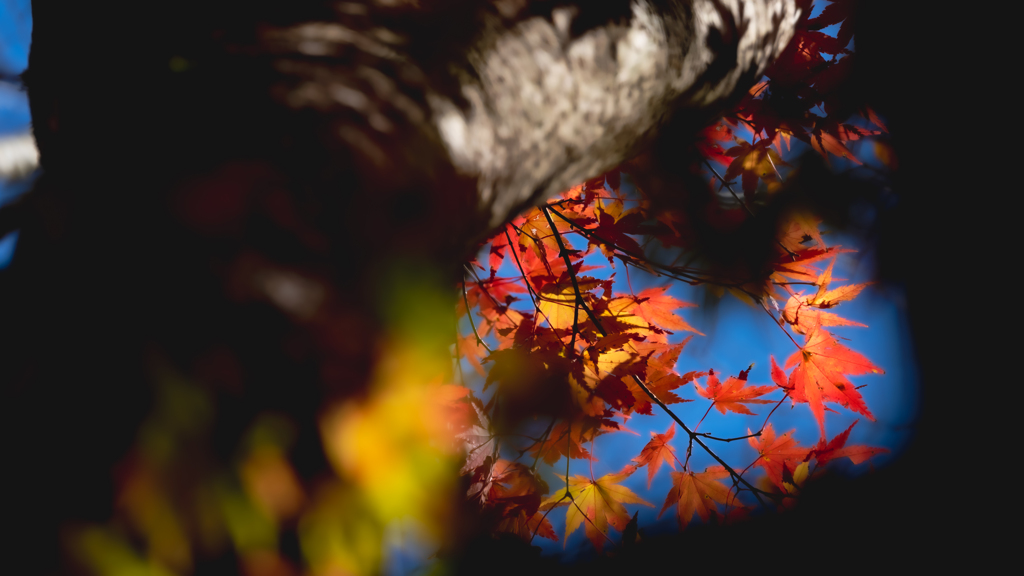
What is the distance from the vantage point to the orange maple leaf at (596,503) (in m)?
1.55

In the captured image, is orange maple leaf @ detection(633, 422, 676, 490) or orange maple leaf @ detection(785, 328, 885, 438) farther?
orange maple leaf @ detection(633, 422, 676, 490)

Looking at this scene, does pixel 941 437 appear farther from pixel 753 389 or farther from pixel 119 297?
pixel 119 297

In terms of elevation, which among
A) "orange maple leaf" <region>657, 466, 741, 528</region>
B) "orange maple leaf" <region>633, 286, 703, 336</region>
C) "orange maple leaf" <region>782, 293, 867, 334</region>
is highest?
"orange maple leaf" <region>633, 286, 703, 336</region>

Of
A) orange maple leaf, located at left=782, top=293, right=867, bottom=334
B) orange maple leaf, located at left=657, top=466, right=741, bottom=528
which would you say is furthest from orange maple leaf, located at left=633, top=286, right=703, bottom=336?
orange maple leaf, located at left=657, top=466, right=741, bottom=528

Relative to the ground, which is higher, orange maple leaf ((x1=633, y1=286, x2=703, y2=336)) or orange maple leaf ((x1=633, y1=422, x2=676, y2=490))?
orange maple leaf ((x1=633, y1=286, x2=703, y2=336))

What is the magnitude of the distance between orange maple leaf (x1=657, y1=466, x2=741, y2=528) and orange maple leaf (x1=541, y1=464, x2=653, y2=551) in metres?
0.15

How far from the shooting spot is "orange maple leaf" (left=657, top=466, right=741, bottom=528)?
4.73ft

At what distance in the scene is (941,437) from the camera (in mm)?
1559

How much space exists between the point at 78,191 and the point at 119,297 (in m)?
0.10

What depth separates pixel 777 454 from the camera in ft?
4.71

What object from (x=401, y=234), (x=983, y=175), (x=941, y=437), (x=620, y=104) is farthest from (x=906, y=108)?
(x=401, y=234)

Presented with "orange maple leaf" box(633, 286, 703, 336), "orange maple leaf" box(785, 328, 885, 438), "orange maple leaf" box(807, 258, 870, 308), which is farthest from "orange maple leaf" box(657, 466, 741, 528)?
"orange maple leaf" box(807, 258, 870, 308)

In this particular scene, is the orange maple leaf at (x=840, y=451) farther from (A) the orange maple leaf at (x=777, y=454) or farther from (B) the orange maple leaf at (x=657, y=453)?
(B) the orange maple leaf at (x=657, y=453)

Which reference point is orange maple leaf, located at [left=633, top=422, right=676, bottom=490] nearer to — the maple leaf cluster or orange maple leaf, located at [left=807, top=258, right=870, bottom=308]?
the maple leaf cluster
